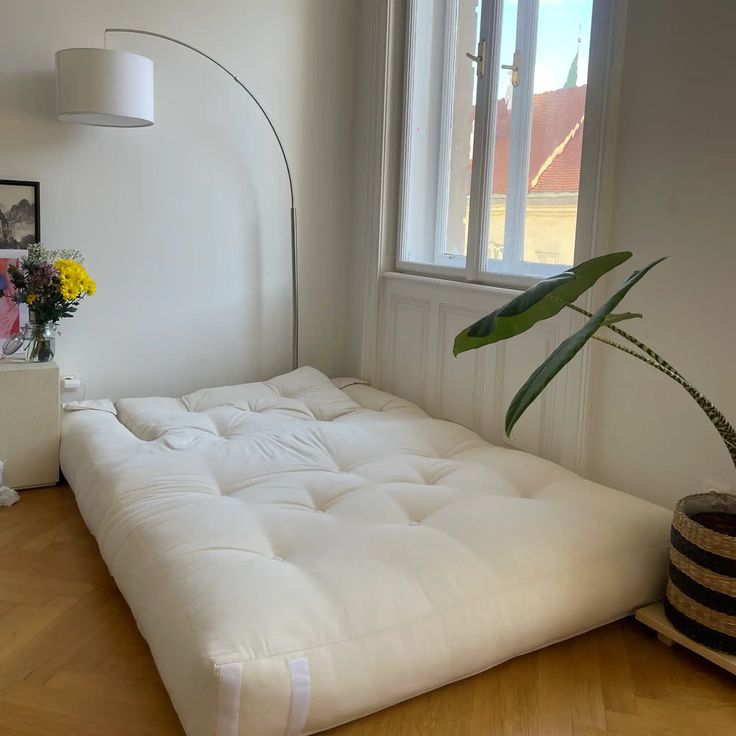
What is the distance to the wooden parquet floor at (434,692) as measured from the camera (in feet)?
5.18

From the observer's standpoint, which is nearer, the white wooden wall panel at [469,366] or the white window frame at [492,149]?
the white window frame at [492,149]

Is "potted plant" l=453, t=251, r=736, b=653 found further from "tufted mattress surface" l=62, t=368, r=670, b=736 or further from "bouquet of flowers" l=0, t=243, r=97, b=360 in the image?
"bouquet of flowers" l=0, t=243, r=97, b=360

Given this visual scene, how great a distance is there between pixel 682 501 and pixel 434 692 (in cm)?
77

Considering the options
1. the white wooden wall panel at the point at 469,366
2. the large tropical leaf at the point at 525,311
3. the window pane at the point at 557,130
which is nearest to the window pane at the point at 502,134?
the window pane at the point at 557,130

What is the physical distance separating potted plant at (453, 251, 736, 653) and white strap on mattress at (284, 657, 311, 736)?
23.6 inches

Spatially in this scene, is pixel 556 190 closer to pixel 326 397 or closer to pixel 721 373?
pixel 721 373

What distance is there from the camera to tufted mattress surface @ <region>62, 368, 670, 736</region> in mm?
1485

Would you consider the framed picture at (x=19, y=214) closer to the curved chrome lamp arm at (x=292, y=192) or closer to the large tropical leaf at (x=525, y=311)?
the curved chrome lamp arm at (x=292, y=192)

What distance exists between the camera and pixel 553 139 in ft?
9.08

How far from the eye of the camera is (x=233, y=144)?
3.41 m

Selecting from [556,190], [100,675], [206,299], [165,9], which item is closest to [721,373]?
[556,190]

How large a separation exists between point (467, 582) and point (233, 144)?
235 cm

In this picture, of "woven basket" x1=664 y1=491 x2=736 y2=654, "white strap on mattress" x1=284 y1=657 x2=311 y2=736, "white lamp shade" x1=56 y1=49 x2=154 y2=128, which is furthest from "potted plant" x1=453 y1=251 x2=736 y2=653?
"white lamp shade" x1=56 y1=49 x2=154 y2=128

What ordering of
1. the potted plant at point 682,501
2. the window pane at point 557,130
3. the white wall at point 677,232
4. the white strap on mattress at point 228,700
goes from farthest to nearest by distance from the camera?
the window pane at point 557,130 < the white wall at point 677,232 < the potted plant at point 682,501 < the white strap on mattress at point 228,700
